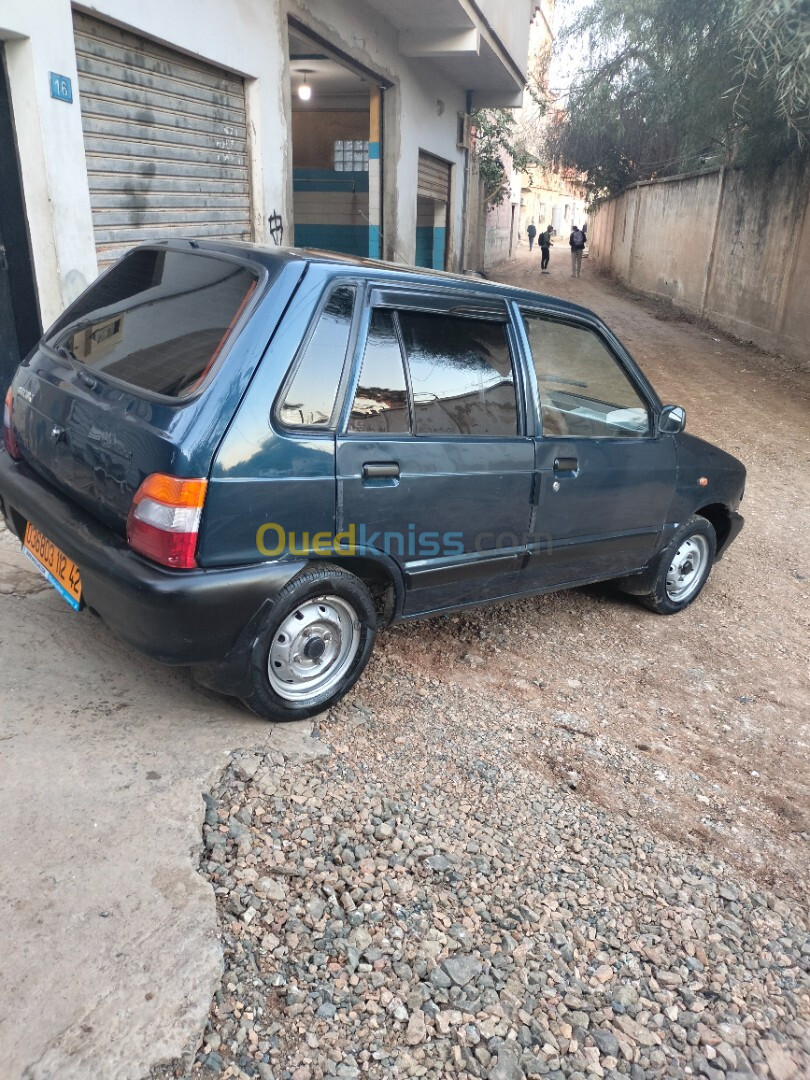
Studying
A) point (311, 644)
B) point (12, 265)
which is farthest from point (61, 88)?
point (311, 644)

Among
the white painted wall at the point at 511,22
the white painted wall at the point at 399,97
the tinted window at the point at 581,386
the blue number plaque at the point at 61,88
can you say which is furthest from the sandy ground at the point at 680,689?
the white painted wall at the point at 511,22

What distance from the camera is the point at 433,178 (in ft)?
47.8

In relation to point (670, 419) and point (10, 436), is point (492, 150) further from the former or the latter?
point (10, 436)

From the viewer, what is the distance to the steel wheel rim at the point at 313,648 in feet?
9.88

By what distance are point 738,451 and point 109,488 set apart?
7418 mm

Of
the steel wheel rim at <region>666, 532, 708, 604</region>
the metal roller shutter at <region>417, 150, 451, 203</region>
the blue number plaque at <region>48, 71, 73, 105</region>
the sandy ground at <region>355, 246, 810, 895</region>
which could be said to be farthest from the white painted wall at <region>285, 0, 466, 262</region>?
the sandy ground at <region>355, 246, 810, 895</region>

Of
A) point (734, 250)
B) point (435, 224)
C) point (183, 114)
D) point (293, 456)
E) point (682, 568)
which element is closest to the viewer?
point (293, 456)

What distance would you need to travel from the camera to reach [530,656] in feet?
13.5

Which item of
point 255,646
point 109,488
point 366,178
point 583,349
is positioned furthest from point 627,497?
point 366,178

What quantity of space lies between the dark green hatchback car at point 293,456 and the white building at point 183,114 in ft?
7.84

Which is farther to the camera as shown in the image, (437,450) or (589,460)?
(589,460)

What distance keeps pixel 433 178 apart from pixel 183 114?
8532 mm

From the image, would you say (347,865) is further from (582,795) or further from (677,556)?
(677,556)

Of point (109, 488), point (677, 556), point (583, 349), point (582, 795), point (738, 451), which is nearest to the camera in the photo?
point (109, 488)
